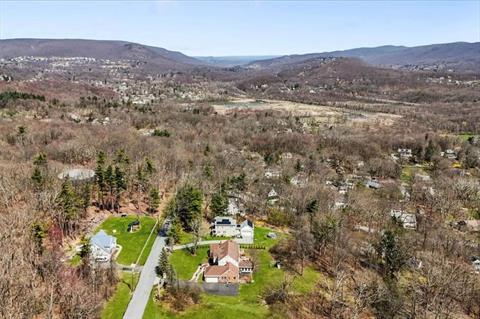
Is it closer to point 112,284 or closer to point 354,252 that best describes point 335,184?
point 354,252

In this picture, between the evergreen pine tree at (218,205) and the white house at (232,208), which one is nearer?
the evergreen pine tree at (218,205)

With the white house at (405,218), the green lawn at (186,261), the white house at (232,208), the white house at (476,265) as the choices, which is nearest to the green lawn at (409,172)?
the white house at (405,218)

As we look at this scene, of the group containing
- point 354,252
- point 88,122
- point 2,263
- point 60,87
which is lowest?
point 354,252

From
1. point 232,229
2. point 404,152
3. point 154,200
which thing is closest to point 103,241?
point 154,200

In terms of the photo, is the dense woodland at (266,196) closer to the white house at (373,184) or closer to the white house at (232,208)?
the white house at (232,208)

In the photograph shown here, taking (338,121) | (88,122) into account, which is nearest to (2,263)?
(88,122)

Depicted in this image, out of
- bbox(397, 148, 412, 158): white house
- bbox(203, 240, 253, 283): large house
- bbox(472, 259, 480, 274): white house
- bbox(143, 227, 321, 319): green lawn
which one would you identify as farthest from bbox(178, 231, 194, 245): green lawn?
bbox(397, 148, 412, 158): white house

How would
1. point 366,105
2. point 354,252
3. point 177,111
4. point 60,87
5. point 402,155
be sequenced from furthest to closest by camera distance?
point 366,105, point 60,87, point 177,111, point 402,155, point 354,252
